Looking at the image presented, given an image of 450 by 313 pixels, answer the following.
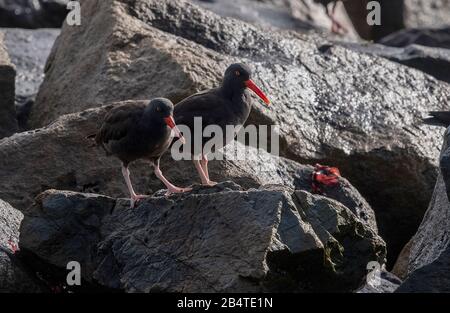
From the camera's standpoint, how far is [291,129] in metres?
9.36

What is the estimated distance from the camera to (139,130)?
7219mm

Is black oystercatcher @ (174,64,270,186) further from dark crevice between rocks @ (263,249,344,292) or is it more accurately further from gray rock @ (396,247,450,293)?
gray rock @ (396,247,450,293)

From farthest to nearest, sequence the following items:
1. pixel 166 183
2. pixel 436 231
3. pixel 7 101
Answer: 1. pixel 7 101
2. pixel 166 183
3. pixel 436 231

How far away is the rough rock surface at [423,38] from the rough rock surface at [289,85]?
3.22m

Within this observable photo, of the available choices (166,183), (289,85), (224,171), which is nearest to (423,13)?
(289,85)

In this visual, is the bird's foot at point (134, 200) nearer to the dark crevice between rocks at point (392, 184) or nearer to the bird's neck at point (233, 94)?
the bird's neck at point (233, 94)

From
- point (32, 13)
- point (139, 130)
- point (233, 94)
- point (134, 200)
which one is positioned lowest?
point (134, 200)

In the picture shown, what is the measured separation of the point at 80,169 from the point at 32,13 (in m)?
6.72

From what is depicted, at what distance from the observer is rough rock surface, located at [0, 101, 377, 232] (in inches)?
326

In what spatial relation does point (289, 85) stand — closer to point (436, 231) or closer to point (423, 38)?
point (436, 231)

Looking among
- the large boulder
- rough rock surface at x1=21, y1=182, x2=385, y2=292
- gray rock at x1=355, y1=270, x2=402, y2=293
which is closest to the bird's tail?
the large boulder
